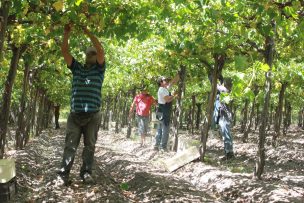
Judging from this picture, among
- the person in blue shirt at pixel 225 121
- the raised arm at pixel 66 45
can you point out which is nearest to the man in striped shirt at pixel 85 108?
the raised arm at pixel 66 45

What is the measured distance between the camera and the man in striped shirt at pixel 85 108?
5.99 m

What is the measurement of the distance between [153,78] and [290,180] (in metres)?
9.60

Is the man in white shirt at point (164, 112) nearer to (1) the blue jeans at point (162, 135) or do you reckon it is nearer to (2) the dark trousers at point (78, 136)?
(1) the blue jeans at point (162, 135)

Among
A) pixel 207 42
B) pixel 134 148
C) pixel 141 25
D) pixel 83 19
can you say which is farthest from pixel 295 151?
pixel 83 19

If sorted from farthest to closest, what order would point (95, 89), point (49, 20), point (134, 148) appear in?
1. point (134, 148)
2. point (95, 89)
3. point (49, 20)

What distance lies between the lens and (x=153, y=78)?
1684 centimetres

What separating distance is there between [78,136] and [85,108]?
500 millimetres

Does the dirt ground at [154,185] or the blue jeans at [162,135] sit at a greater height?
the blue jeans at [162,135]

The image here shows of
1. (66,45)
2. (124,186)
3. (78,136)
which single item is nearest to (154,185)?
(124,186)

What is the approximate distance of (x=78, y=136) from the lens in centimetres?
616

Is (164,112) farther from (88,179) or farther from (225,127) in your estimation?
(88,179)

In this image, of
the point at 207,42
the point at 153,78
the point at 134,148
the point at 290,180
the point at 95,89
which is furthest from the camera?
the point at 153,78

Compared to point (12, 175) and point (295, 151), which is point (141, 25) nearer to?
point (12, 175)

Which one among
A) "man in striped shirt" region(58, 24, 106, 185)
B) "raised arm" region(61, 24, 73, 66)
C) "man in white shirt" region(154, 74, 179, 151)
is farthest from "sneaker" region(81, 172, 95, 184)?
"man in white shirt" region(154, 74, 179, 151)
